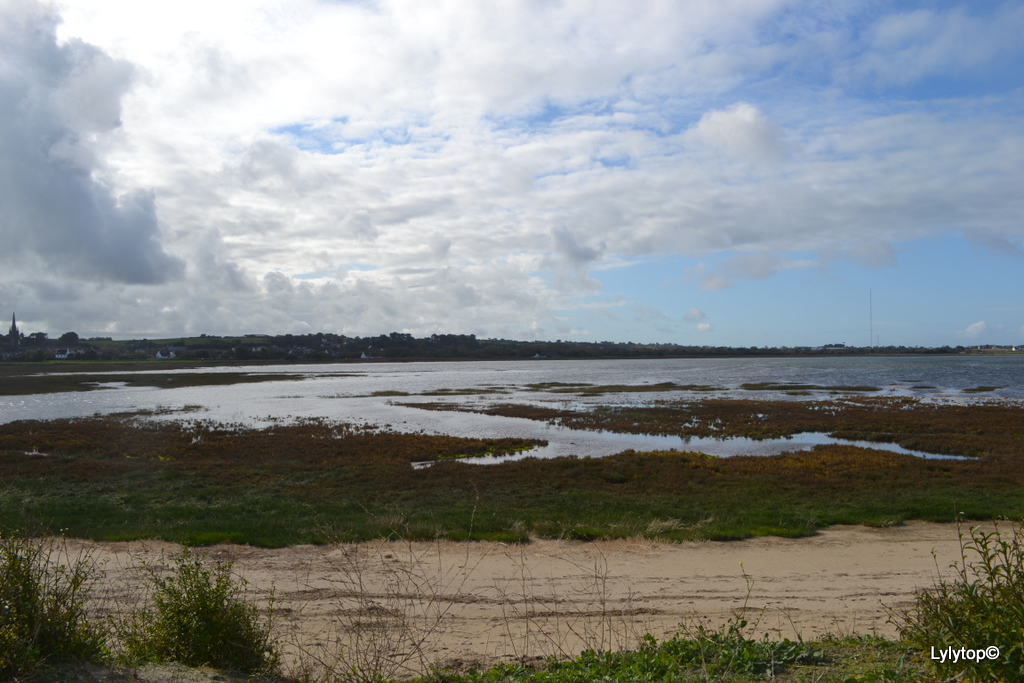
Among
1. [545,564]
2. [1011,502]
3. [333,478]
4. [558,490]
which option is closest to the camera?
[545,564]

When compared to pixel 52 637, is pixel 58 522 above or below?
below

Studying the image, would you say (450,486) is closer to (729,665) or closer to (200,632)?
(200,632)

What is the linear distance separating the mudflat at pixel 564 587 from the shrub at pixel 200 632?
2.93 feet

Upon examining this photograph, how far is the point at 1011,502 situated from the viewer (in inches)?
685

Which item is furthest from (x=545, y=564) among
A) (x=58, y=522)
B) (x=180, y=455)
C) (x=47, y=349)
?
(x=47, y=349)

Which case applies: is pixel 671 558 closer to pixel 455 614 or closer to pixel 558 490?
pixel 455 614

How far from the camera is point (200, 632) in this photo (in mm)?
6180

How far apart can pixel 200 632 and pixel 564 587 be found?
5789 mm

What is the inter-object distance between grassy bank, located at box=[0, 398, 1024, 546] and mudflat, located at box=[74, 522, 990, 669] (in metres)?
0.99

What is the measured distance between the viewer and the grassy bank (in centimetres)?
1487

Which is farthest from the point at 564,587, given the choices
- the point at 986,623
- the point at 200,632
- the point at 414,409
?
the point at 414,409

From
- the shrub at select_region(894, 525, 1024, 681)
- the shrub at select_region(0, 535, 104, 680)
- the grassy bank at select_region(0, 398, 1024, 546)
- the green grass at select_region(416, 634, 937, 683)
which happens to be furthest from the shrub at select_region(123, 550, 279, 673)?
the shrub at select_region(894, 525, 1024, 681)

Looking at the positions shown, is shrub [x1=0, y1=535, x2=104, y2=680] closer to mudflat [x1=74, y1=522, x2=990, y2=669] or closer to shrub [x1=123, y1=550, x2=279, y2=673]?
shrub [x1=123, y1=550, x2=279, y2=673]

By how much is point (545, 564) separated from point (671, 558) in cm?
253
